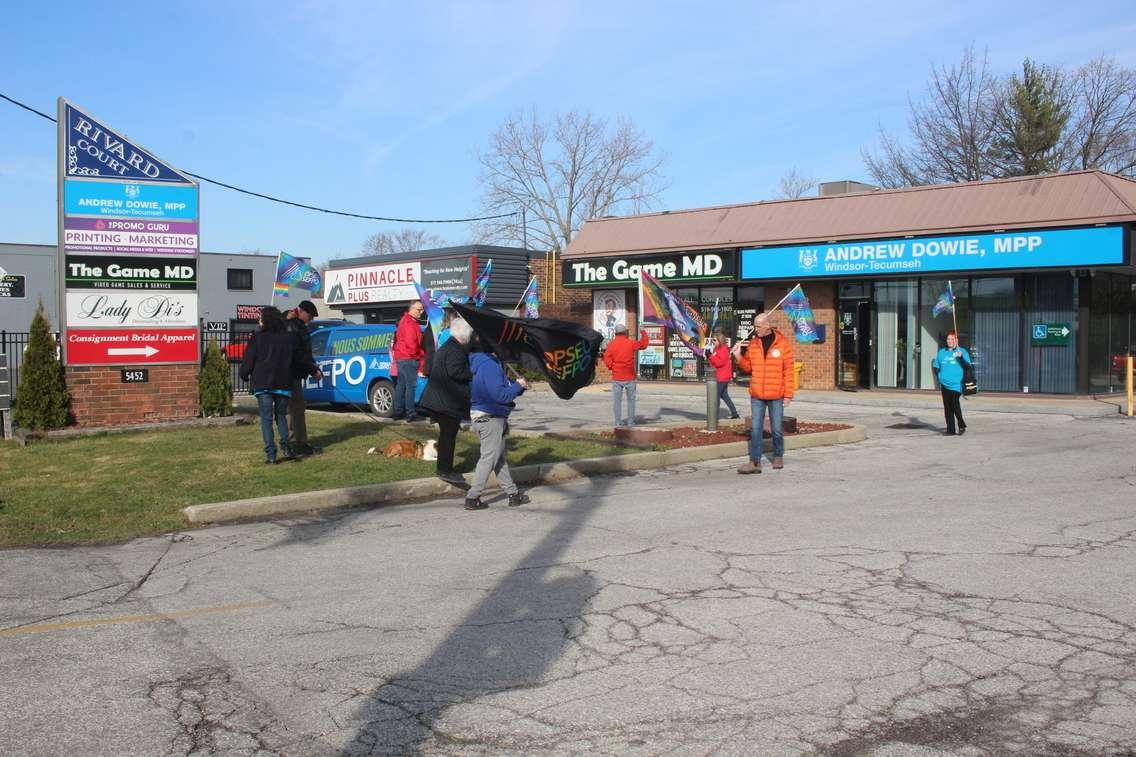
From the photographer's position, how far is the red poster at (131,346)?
1516 centimetres

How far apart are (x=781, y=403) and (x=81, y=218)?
33.5 feet

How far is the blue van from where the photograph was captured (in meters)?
18.1

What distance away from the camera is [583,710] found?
4688 millimetres

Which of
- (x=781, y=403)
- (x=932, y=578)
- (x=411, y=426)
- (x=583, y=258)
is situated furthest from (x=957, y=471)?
(x=583, y=258)

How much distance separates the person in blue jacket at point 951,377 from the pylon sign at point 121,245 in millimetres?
11594

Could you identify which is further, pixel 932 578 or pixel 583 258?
pixel 583 258

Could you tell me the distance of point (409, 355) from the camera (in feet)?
52.1

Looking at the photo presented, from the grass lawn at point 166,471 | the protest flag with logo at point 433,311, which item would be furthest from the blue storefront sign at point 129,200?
the protest flag with logo at point 433,311

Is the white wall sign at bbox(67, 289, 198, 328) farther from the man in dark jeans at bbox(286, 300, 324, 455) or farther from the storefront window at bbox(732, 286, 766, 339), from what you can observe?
the storefront window at bbox(732, 286, 766, 339)

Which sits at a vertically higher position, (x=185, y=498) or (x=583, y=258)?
(x=583, y=258)

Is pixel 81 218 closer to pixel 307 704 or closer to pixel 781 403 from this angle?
pixel 781 403

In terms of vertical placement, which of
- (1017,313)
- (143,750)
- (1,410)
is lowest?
(143,750)

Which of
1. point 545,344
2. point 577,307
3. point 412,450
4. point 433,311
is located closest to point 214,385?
point 433,311

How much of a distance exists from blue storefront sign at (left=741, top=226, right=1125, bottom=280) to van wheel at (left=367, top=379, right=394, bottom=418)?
12698mm
